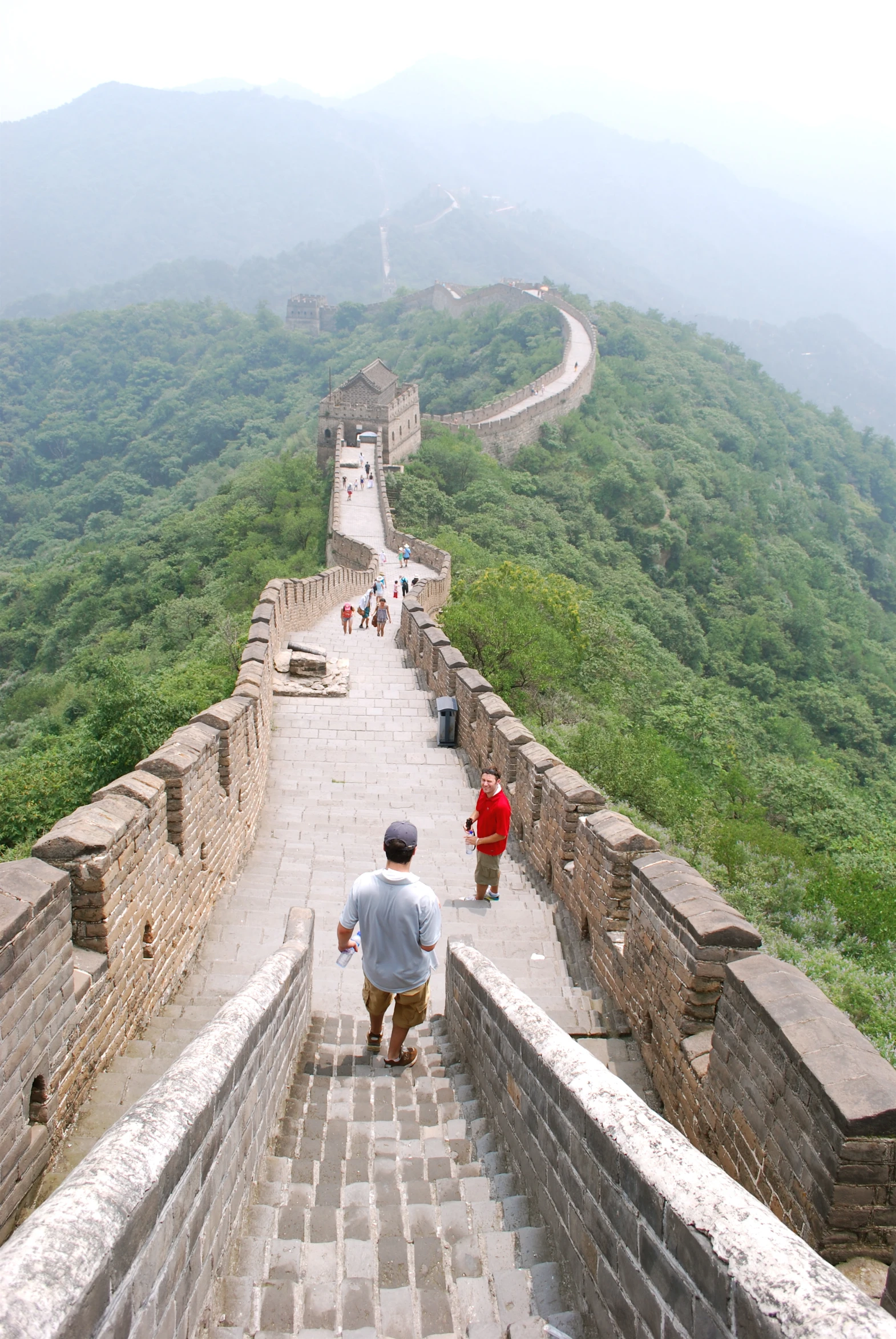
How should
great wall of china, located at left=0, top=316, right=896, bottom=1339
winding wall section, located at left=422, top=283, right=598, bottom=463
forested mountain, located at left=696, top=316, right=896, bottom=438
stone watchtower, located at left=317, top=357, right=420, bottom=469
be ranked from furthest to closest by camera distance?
forested mountain, located at left=696, top=316, right=896, bottom=438 → winding wall section, located at left=422, top=283, right=598, bottom=463 → stone watchtower, located at left=317, top=357, right=420, bottom=469 → great wall of china, located at left=0, top=316, right=896, bottom=1339

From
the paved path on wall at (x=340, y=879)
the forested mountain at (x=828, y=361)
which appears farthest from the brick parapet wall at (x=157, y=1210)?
the forested mountain at (x=828, y=361)

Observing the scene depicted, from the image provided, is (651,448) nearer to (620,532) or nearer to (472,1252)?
(620,532)

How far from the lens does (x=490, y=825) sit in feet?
21.8

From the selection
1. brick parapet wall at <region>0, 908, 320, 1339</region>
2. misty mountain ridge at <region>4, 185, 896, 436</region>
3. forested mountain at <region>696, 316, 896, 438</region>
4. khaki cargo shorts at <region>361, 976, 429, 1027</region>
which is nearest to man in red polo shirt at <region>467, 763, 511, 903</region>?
khaki cargo shorts at <region>361, 976, 429, 1027</region>

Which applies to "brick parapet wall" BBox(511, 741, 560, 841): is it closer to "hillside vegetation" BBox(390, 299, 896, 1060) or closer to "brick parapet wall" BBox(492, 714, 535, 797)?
"brick parapet wall" BBox(492, 714, 535, 797)

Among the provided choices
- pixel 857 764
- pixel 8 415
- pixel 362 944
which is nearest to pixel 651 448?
pixel 857 764

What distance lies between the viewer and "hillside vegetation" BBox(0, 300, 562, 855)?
38.3ft

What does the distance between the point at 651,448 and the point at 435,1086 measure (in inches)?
1998

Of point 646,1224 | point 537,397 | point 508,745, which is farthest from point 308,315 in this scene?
point 646,1224

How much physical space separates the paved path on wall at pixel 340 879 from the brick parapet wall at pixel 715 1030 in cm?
40

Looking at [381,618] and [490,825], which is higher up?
[490,825]

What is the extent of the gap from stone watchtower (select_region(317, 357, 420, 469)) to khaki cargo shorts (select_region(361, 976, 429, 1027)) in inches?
1394

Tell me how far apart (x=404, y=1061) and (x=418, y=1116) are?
695 mm

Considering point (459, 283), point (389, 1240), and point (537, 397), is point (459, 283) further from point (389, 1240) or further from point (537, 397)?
point (389, 1240)
